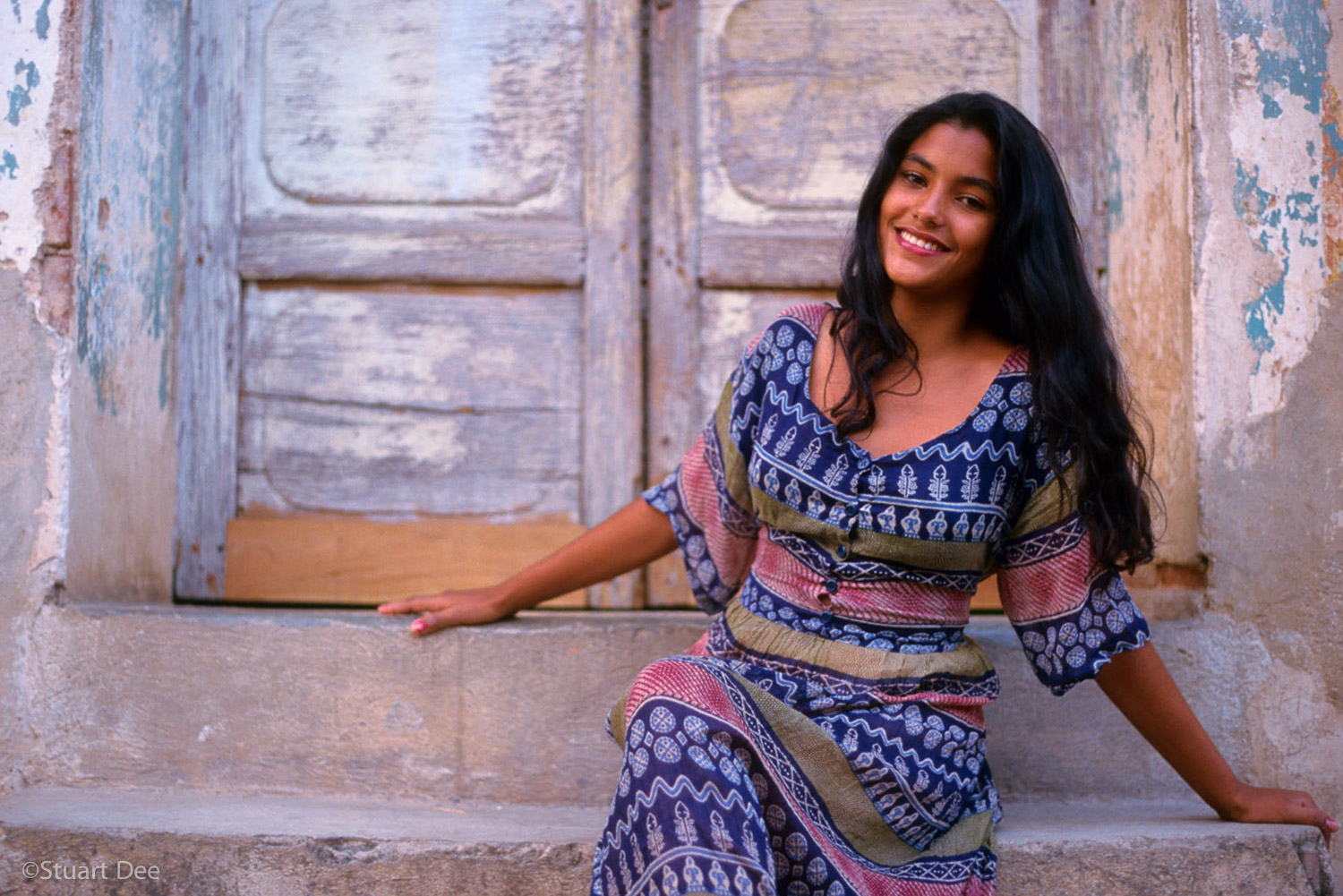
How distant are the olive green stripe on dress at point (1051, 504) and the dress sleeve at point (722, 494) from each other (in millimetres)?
493

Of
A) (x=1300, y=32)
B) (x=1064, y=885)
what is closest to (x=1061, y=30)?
(x=1300, y=32)

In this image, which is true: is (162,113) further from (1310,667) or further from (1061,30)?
(1310,667)

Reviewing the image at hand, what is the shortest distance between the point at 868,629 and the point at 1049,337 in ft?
1.95

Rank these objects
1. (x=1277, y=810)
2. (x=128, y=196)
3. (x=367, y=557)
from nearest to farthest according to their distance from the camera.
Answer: (x=1277, y=810) < (x=128, y=196) < (x=367, y=557)

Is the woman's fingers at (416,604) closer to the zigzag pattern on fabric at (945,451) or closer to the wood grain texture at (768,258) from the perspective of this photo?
the zigzag pattern on fabric at (945,451)

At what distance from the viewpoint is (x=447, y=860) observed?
1.79 m

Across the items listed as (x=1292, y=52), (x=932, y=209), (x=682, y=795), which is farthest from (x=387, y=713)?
(x=1292, y=52)

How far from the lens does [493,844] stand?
180cm

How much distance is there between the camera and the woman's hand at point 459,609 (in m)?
2.15

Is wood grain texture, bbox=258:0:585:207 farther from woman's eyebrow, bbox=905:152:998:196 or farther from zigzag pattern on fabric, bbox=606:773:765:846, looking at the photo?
zigzag pattern on fabric, bbox=606:773:765:846

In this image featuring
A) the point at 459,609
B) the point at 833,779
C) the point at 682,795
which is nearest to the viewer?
the point at 682,795

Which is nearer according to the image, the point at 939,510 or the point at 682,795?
the point at 682,795

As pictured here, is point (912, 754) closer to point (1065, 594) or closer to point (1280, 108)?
point (1065, 594)

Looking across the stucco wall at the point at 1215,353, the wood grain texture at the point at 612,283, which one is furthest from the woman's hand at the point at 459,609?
the stucco wall at the point at 1215,353
